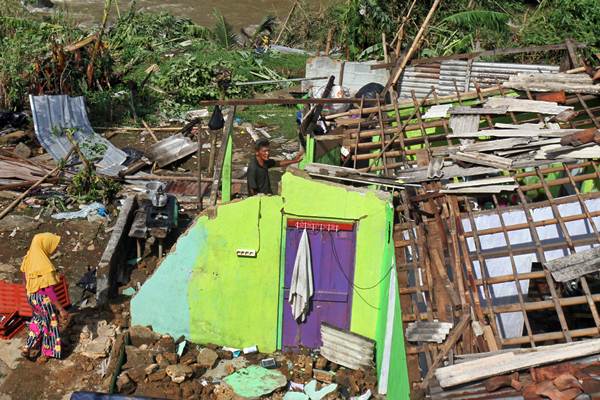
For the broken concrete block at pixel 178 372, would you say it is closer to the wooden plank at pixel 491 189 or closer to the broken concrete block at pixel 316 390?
the broken concrete block at pixel 316 390

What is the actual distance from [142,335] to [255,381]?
182 centimetres

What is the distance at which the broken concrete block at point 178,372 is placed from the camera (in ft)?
30.9

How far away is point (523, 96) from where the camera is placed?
11008 millimetres

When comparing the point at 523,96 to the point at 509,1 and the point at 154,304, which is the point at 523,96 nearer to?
the point at 154,304

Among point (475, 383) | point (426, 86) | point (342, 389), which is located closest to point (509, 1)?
point (426, 86)

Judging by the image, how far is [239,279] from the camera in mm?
9977

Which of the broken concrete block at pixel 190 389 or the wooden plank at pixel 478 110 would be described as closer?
the broken concrete block at pixel 190 389

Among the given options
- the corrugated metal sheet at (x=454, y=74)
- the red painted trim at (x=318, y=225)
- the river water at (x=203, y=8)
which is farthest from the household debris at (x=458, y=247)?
the river water at (x=203, y=8)

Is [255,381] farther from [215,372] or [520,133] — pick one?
[520,133]

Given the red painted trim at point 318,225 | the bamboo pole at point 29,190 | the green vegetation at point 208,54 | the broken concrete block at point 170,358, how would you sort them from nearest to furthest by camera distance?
the red painted trim at point 318,225, the broken concrete block at point 170,358, the bamboo pole at point 29,190, the green vegetation at point 208,54

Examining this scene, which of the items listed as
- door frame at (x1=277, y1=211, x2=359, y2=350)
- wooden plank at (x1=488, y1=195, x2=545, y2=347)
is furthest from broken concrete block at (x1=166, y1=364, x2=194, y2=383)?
wooden plank at (x1=488, y1=195, x2=545, y2=347)

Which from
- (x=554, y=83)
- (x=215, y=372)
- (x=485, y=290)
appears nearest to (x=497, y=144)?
(x=554, y=83)

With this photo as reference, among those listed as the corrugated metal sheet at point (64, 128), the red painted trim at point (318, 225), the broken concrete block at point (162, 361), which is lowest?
the broken concrete block at point (162, 361)

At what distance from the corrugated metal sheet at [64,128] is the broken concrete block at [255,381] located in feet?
23.4
